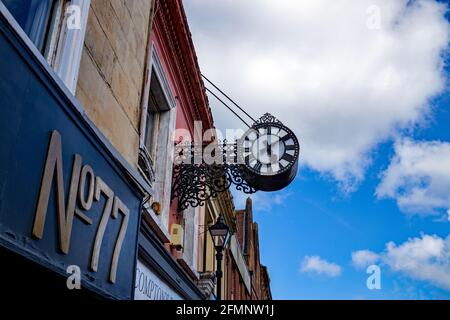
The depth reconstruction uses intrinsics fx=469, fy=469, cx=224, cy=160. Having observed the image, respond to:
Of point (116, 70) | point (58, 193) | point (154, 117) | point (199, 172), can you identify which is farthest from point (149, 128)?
point (58, 193)

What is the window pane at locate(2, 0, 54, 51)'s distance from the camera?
10.7ft

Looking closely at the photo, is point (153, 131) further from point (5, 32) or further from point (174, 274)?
point (5, 32)

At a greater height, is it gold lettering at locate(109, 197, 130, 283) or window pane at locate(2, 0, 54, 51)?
window pane at locate(2, 0, 54, 51)

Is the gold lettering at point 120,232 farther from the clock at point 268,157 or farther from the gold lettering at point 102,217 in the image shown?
the clock at point 268,157

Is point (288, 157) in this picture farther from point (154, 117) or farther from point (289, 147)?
point (154, 117)

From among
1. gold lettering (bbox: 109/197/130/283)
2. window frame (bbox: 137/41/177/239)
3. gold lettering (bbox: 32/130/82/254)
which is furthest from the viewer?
window frame (bbox: 137/41/177/239)

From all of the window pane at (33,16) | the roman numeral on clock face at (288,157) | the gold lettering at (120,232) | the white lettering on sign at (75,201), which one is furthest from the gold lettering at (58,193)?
the roman numeral on clock face at (288,157)

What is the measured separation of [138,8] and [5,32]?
12.0 ft

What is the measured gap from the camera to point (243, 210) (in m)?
29.4

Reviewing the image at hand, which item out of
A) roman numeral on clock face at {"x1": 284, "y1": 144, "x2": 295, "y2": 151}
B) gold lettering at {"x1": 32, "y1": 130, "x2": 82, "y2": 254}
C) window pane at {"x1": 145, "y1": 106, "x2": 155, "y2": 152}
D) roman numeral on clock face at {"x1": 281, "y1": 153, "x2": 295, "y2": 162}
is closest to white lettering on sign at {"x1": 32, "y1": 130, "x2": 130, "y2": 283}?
gold lettering at {"x1": 32, "y1": 130, "x2": 82, "y2": 254}

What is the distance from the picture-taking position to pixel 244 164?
821 cm

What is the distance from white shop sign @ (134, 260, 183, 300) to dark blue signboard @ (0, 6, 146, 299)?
6.40ft

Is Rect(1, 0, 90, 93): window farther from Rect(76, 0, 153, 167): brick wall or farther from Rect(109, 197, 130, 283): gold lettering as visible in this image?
Rect(109, 197, 130, 283): gold lettering
